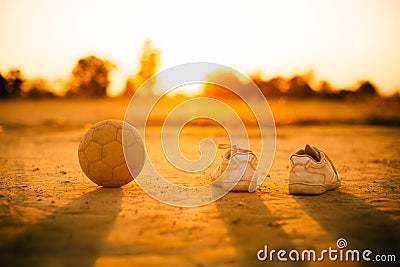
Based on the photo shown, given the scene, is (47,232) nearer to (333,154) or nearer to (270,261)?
(270,261)

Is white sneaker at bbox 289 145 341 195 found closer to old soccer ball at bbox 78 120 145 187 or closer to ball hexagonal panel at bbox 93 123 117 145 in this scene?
old soccer ball at bbox 78 120 145 187

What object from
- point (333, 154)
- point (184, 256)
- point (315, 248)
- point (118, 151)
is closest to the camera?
point (184, 256)

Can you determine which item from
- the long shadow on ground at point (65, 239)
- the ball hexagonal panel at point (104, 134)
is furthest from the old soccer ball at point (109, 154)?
the long shadow on ground at point (65, 239)

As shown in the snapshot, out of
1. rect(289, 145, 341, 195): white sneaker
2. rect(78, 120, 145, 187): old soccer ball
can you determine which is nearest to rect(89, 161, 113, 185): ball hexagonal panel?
rect(78, 120, 145, 187): old soccer ball

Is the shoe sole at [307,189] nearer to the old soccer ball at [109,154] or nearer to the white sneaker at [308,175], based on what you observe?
the white sneaker at [308,175]

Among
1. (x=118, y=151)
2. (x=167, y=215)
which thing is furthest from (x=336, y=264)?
(x=118, y=151)

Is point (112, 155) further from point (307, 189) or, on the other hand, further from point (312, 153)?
point (312, 153)
